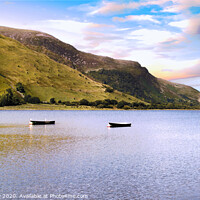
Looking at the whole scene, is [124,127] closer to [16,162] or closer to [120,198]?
[16,162]

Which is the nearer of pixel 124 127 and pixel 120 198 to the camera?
pixel 120 198

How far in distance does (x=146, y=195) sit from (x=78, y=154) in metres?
22.6

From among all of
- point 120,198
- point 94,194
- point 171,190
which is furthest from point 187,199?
Result: point 94,194

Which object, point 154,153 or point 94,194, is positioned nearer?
point 94,194

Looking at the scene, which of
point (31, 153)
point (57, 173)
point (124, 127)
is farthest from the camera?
point (124, 127)

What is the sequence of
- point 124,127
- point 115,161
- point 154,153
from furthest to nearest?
point 124,127, point 154,153, point 115,161

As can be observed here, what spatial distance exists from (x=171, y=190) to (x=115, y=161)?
14.8 m

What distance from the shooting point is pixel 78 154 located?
48.7 metres

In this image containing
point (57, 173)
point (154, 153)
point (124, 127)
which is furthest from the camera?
point (124, 127)

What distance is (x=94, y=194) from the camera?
2727cm

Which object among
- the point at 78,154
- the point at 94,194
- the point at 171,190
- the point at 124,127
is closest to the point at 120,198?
the point at 94,194

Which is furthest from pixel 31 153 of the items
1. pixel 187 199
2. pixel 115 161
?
pixel 187 199

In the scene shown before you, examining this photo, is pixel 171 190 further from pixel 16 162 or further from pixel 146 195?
pixel 16 162

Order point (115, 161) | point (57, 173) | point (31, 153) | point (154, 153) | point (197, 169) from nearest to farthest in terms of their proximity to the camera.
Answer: point (57, 173) < point (197, 169) < point (115, 161) < point (31, 153) < point (154, 153)
